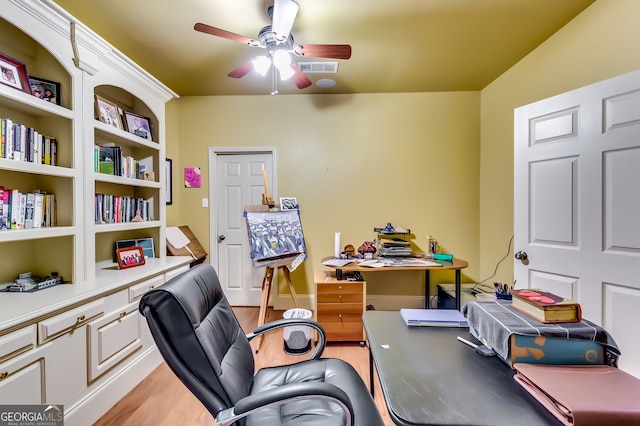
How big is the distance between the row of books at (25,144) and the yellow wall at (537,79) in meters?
3.68

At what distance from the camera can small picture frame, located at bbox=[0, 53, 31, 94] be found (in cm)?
141

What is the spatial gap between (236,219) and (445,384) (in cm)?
293

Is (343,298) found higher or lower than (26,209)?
lower

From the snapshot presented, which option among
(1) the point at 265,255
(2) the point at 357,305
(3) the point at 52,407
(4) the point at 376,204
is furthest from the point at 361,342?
(3) the point at 52,407

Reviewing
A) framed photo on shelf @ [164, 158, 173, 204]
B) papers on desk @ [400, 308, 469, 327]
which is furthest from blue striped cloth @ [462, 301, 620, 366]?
framed photo on shelf @ [164, 158, 173, 204]

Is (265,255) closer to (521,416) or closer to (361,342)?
(361,342)

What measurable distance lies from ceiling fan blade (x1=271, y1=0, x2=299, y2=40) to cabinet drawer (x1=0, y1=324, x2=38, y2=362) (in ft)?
6.88

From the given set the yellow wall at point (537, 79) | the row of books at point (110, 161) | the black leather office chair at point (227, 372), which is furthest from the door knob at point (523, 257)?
the row of books at point (110, 161)

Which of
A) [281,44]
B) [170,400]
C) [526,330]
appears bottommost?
[170,400]

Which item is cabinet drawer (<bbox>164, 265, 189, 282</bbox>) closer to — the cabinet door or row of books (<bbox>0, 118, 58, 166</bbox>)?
the cabinet door

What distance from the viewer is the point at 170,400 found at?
1.77m

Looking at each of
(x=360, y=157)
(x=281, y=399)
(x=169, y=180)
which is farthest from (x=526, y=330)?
(x=169, y=180)

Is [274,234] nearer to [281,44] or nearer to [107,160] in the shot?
[107,160]

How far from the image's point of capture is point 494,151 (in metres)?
2.89
